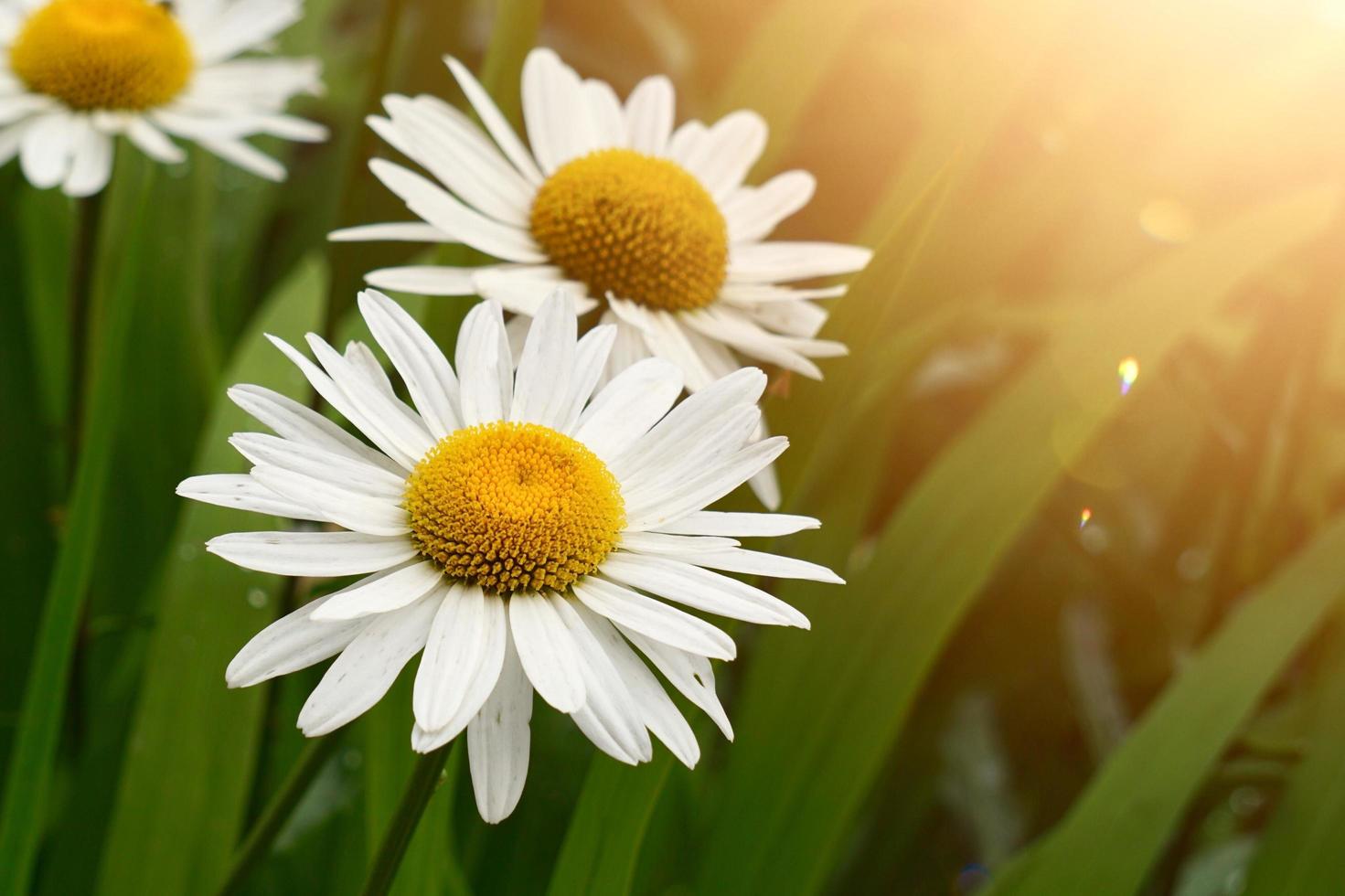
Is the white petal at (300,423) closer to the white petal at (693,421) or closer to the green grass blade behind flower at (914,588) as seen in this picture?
the white petal at (693,421)

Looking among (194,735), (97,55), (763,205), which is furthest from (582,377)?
(97,55)

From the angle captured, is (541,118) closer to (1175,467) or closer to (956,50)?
(956,50)

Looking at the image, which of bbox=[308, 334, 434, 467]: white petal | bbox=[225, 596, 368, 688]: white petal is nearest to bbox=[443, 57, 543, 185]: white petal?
bbox=[308, 334, 434, 467]: white petal

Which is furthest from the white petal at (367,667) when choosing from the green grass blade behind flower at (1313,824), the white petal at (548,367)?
the green grass blade behind flower at (1313,824)

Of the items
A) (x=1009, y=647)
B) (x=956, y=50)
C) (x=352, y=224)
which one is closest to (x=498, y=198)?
(x=352, y=224)

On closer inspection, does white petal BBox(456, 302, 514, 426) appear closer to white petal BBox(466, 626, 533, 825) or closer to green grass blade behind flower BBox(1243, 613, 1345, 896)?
white petal BBox(466, 626, 533, 825)

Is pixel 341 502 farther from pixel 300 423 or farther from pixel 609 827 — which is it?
pixel 609 827
